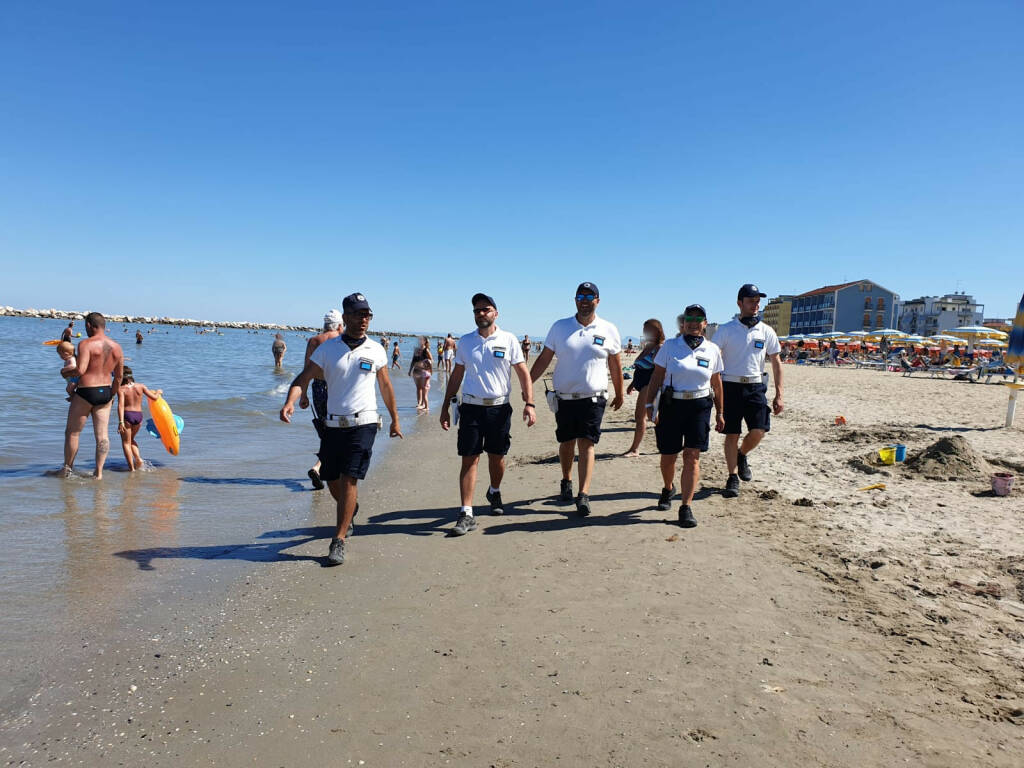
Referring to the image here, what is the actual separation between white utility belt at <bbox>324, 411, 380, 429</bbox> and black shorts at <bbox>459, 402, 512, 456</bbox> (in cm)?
95

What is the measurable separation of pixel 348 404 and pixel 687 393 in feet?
9.21

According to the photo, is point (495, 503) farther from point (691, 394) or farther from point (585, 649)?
point (585, 649)

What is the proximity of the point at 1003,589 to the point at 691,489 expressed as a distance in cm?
212

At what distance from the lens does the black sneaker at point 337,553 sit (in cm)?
436

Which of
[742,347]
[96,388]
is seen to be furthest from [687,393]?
[96,388]

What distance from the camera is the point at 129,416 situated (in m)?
7.52

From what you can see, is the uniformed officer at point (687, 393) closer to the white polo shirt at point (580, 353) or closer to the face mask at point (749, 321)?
the white polo shirt at point (580, 353)

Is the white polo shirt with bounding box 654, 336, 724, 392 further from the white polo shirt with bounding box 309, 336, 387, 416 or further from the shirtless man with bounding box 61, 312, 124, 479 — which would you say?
the shirtless man with bounding box 61, 312, 124, 479

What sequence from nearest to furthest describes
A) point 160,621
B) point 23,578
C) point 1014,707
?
1. point 1014,707
2. point 160,621
3. point 23,578

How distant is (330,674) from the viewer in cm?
289

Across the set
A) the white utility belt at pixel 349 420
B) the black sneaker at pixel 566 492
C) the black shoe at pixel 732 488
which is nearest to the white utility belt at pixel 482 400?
the white utility belt at pixel 349 420

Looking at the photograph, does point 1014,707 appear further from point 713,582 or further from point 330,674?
point 330,674

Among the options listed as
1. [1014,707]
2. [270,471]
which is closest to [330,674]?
[1014,707]

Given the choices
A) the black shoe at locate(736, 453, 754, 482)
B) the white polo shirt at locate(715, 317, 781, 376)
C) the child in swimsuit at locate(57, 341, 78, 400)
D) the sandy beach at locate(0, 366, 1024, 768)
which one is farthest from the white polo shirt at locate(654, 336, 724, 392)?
the child in swimsuit at locate(57, 341, 78, 400)
